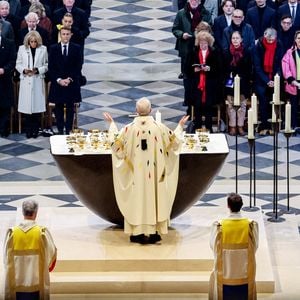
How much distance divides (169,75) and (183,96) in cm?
117

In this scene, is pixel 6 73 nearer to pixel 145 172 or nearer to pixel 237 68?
pixel 237 68

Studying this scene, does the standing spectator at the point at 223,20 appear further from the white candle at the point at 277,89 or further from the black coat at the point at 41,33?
the white candle at the point at 277,89

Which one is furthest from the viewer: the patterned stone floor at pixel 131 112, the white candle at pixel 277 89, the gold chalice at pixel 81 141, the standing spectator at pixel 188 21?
the standing spectator at pixel 188 21

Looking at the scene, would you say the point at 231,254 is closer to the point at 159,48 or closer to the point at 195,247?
the point at 195,247

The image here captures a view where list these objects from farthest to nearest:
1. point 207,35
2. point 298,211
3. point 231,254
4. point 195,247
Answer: point 207,35, point 298,211, point 195,247, point 231,254

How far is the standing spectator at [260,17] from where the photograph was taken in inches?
816

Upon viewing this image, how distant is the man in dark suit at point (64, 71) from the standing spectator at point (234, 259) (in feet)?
21.4

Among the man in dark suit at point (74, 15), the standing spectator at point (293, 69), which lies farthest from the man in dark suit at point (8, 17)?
the standing spectator at point (293, 69)

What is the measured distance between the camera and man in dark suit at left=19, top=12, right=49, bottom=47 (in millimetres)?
19797

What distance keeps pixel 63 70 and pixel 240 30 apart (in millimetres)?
2481

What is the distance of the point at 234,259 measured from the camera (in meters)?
13.3

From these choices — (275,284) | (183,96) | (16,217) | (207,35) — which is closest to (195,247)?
(275,284)

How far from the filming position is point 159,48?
2414 cm

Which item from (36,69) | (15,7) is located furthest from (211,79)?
(15,7)
